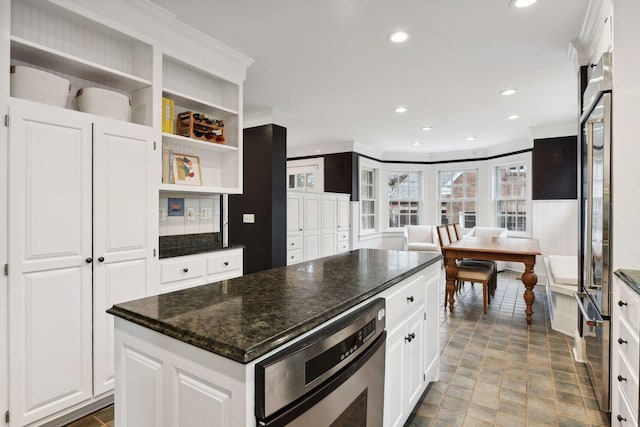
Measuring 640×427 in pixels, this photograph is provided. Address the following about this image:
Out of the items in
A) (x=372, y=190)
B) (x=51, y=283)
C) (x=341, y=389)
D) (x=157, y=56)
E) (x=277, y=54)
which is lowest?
(x=341, y=389)

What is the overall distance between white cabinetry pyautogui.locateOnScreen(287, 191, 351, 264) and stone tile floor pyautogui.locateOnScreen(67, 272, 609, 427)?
2329mm

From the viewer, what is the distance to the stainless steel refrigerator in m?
1.81

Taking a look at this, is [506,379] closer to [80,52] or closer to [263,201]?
[263,201]

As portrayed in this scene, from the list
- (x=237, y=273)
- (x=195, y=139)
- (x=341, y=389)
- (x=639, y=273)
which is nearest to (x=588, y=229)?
(x=639, y=273)

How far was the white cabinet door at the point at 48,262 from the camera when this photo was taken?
5.47 feet

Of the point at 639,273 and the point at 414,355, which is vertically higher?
the point at 639,273

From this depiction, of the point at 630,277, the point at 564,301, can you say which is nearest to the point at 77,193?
the point at 630,277

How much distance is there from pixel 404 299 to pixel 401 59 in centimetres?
210

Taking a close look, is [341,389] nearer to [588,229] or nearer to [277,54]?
[588,229]

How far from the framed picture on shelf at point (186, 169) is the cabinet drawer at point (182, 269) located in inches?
25.3

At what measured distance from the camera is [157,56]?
231 centimetres

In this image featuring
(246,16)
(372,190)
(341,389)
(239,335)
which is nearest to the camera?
(239,335)

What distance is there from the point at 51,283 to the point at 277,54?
2226 mm

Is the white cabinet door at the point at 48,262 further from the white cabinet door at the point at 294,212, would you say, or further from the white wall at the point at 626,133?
the white cabinet door at the point at 294,212
